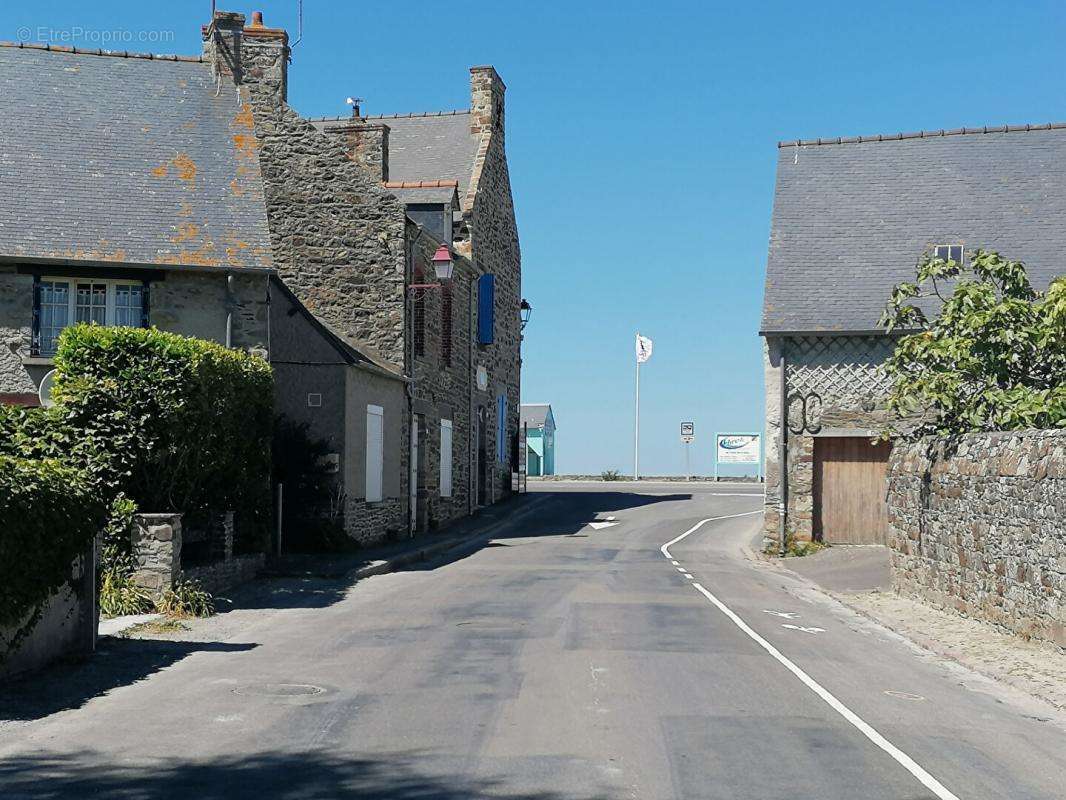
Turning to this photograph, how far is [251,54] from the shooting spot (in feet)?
85.4

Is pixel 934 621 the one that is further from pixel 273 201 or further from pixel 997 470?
pixel 273 201

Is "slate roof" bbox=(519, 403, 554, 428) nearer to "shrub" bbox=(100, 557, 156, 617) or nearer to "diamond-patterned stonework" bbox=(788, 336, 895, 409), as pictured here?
"diamond-patterned stonework" bbox=(788, 336, 895, 409)

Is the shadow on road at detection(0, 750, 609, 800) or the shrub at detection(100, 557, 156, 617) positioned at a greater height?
the shrub at detection(100, 557, 156, 617)

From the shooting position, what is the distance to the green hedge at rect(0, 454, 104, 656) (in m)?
9.56

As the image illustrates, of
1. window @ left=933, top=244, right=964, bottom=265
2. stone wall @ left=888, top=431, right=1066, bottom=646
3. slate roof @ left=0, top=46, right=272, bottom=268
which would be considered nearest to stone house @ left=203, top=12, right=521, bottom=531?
slate roof @ left=0, top=46, right=272, bottom=268

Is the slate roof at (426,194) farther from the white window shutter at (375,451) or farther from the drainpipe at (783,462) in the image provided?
the drainpipe at (783,462)

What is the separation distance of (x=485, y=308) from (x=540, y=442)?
1283 inches

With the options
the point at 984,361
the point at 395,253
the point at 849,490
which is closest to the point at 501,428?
the point at 395,253

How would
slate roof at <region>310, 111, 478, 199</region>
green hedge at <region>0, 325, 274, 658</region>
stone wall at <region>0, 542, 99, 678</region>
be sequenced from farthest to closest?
slate roof at <region>310, 111, 478, 199</region>
green hedge at <region>0, 325, 274, 658</region>
stone wall at <region>0, 542, 99, 678</region>

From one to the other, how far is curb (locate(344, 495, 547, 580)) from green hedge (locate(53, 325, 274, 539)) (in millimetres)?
4018

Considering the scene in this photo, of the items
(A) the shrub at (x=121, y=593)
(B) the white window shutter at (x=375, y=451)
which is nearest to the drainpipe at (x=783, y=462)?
(B) the white window shutter at (x=375, y=451)

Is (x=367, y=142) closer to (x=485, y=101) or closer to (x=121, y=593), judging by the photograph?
(x=485, y=101)

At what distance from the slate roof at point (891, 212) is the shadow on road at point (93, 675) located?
1582cm

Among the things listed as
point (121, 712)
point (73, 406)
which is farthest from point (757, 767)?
point (73, 406)
